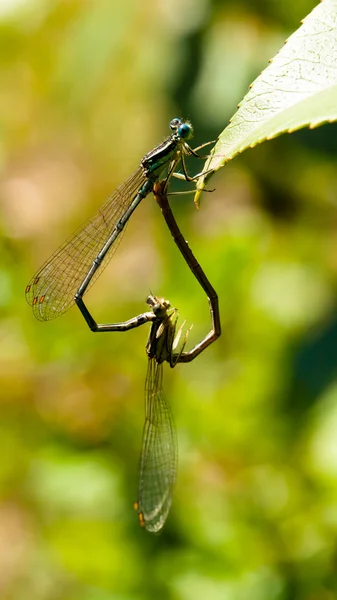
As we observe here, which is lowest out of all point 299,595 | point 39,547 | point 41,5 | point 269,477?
point 39,547

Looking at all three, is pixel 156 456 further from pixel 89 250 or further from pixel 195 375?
pixel 89 250

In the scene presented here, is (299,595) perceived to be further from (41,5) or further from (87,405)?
(41,5)

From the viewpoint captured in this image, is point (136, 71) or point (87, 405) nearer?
point (87, 405)

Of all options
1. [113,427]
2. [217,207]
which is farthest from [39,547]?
[217,207]

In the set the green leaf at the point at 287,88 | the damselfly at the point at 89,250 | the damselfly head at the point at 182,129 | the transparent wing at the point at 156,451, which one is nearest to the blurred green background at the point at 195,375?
the transparent wing at the point at 156,451

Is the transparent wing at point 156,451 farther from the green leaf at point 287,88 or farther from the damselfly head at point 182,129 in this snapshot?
the green leaf at point 287,88

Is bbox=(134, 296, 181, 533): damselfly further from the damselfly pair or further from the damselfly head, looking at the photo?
the damselfly head

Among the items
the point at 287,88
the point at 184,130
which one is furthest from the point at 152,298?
the point at 287,88
